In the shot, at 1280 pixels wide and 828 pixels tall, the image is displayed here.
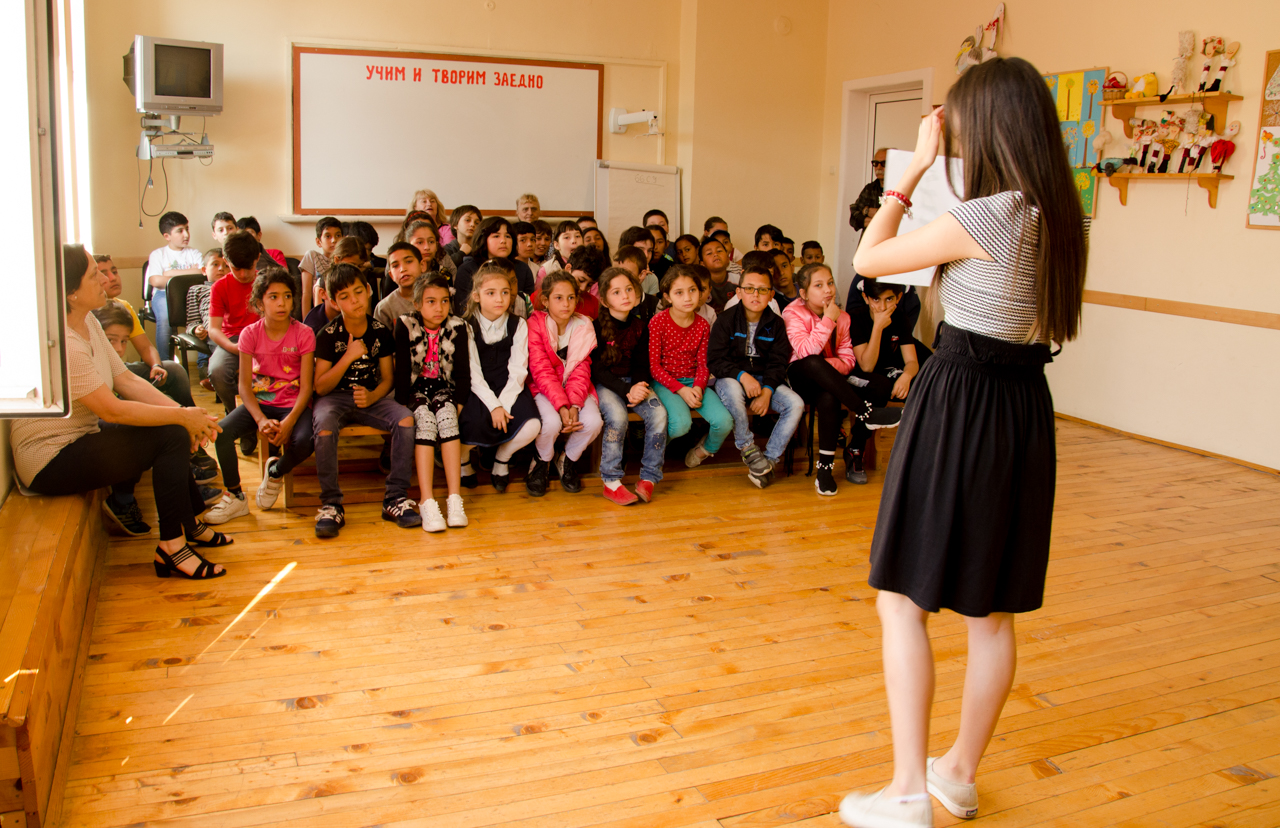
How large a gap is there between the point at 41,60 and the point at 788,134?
22.8 ft

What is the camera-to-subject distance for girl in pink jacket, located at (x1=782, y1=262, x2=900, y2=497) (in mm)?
4281

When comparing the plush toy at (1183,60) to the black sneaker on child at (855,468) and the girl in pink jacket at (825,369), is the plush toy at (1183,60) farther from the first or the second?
the black sneaker on child at (855,468)

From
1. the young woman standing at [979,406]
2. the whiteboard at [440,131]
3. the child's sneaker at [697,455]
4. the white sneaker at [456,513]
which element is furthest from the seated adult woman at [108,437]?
the whiteboard at [440,131]

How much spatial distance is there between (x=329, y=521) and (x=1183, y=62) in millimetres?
4869

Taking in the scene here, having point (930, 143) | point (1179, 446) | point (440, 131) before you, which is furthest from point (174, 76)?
point (1179, 446)

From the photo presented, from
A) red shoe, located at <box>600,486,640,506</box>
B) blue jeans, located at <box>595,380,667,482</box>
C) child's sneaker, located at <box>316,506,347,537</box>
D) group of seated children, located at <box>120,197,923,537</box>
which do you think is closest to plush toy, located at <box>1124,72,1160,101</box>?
group of seated children, located at <box>120,197,923,537</box>

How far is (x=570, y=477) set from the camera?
4.13 meters

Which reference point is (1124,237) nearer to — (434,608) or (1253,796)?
(1253,796)

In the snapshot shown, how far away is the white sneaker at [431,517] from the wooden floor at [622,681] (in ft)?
0.17

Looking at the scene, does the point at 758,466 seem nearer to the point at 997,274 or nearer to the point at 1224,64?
the point at 997,274

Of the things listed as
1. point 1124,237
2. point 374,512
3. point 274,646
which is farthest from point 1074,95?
point 274,646

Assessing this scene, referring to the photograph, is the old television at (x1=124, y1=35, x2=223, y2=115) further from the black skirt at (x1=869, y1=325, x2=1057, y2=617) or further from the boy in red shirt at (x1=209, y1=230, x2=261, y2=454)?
the black skirt at (x1=869, y1=325, x2=1057, y2=617)

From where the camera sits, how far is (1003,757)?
219 centimetres

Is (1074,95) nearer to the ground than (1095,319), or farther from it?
farther from it
